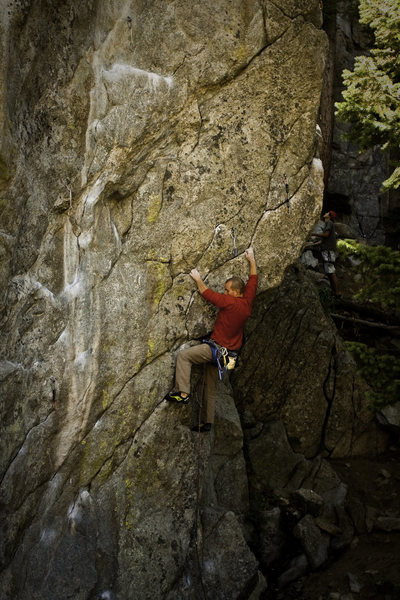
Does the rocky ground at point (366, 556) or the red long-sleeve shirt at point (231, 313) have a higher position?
the red long-sleeve shirt at point (231, 313)

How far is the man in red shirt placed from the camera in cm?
823

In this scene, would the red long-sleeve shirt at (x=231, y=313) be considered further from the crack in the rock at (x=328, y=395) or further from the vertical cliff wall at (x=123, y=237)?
the crack in the rock at (x=328, y=395)

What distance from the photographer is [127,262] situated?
8336mm

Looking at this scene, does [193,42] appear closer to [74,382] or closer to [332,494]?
[74,382]

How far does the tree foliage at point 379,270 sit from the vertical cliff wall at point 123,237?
1.62 m

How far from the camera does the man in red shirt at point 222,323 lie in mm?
8234

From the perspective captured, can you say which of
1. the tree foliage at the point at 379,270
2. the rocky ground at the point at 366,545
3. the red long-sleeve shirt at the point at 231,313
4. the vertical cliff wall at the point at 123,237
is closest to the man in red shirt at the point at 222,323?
the red long-sleeve shirt at the point at 231,313

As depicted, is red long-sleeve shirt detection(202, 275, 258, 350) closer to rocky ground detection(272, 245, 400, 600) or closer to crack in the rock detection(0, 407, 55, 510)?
crack in the rock detection(0, 407, 55, 510)

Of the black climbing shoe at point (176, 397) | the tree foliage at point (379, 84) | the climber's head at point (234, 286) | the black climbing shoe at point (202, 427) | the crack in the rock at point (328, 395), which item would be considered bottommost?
the crack in the rock at point (328, 395)

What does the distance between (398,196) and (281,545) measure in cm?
1472

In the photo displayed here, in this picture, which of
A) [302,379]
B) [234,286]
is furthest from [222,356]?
[302,379]

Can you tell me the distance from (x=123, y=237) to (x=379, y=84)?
5.69 m

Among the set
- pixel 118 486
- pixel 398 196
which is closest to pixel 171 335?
pixel 118 486

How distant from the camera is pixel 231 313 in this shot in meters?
8.27
